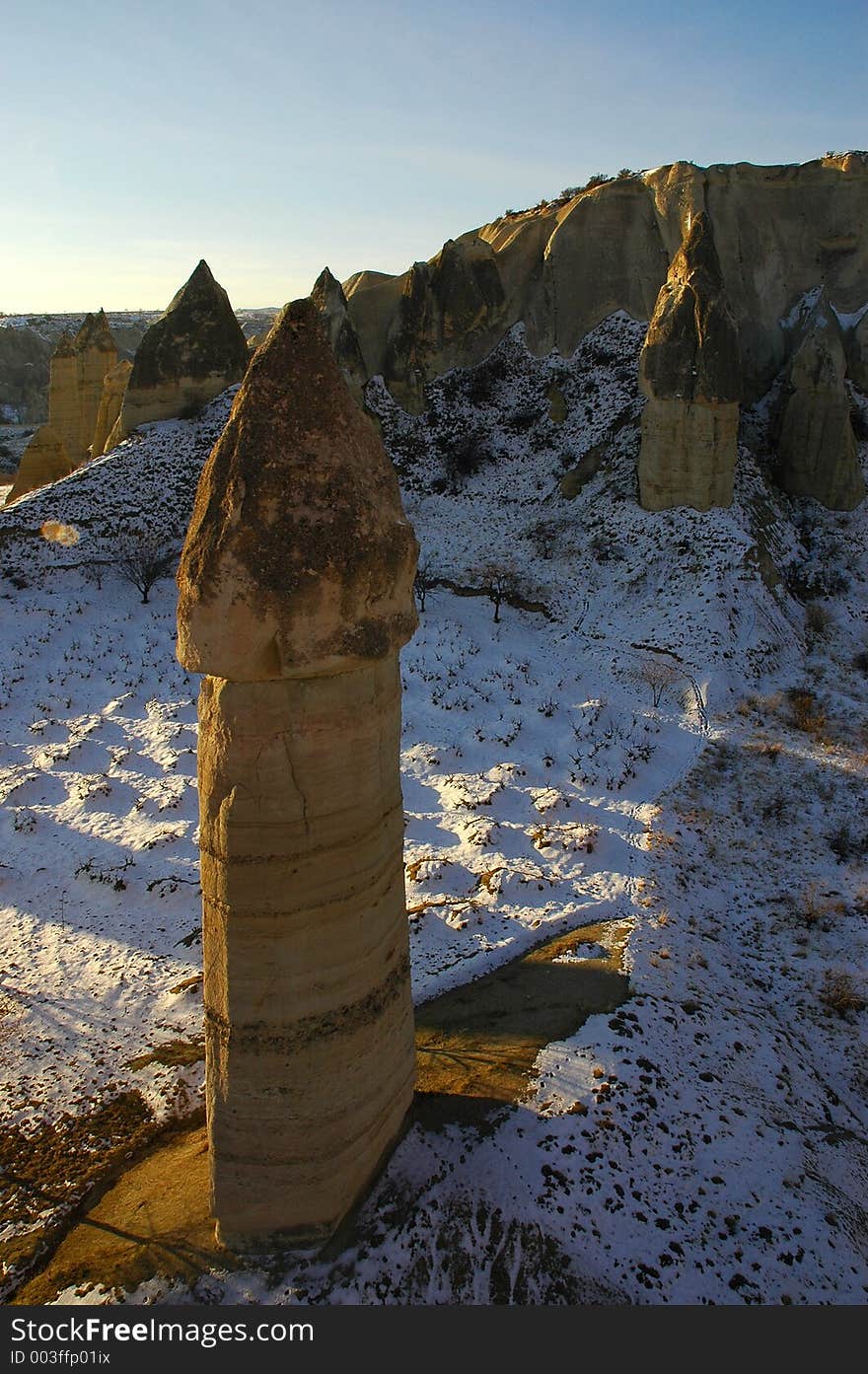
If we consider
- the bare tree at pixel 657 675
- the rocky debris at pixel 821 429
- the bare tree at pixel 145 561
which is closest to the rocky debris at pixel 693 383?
the rocky debris at pixel 821 429

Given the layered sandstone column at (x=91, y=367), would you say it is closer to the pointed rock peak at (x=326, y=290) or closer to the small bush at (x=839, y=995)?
the pointed rock peak at (x=326, y=290)

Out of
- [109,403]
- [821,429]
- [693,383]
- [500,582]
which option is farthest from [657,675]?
[109,403]

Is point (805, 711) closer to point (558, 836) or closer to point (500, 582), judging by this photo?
point (558, 836)

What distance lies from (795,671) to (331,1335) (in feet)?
57.8

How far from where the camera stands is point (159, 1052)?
30.4ft

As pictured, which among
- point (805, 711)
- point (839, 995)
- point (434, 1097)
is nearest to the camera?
point (434, 1097)

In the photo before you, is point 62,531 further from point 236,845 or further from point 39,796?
point 236,845

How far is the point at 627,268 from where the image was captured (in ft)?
93.4

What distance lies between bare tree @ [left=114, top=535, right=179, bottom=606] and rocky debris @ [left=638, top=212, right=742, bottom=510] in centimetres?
1393

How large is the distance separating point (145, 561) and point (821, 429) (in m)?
19.9

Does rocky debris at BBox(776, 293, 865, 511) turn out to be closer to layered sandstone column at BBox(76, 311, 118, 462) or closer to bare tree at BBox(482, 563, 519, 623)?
bare tree at BBox(482, 563, 519, 623)

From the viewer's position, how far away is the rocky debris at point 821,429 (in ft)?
79.9

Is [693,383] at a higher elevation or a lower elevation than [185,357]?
lower

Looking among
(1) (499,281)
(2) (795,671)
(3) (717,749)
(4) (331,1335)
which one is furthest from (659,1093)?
(1) (499,281)
